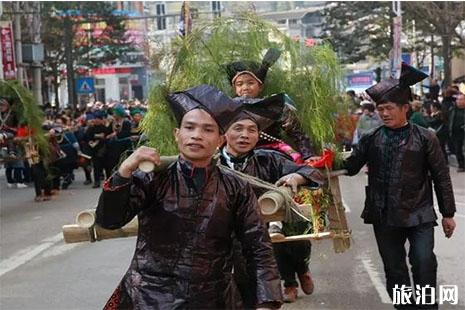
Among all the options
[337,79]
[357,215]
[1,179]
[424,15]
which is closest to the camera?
[337,79]

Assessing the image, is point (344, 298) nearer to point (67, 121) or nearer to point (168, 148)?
point (168, 148)

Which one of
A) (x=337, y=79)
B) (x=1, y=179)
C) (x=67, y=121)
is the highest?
(x=337, y=79)

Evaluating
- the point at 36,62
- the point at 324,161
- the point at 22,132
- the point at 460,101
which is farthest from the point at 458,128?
the point at 36,62

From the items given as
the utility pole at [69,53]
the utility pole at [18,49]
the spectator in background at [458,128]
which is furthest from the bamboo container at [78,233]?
the utility pole at [69,53]

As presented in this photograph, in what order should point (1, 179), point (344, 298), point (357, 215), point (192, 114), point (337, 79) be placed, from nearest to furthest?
point (192, 114) → point (337, 79) → point (344, 298) → point (357, 215) → point (1, 179)

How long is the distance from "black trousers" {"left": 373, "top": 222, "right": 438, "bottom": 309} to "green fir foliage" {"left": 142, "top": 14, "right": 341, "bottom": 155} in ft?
2.68

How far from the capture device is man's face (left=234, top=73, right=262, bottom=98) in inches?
220

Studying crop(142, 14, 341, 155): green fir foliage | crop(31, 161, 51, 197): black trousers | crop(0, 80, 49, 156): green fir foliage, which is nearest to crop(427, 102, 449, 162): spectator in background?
crop(31, 161, 51, 197): black trousers

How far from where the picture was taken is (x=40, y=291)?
745 cm

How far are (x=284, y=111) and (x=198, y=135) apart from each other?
2397 millimetres

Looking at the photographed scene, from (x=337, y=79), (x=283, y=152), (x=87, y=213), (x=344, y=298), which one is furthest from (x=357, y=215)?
(x=87, y=213)

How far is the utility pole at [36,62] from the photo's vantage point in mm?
28077

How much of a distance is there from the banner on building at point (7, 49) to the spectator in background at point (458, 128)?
1208cm

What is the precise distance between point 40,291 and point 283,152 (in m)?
3.19
